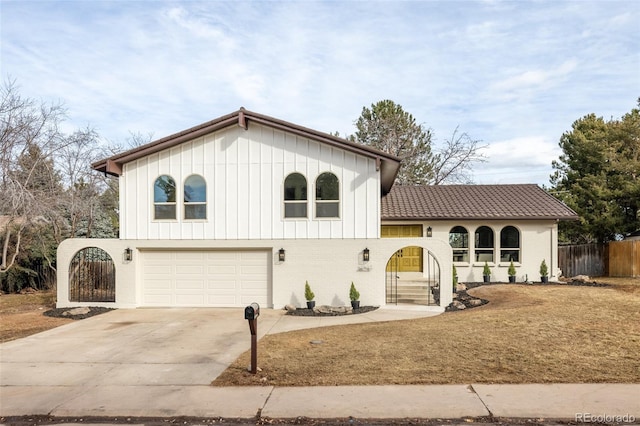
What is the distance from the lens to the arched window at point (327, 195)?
14.1m

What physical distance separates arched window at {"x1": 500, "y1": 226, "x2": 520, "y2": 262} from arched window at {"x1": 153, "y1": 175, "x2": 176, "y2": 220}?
43.3 ft

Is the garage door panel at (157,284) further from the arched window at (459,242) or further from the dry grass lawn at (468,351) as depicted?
the arched window at (459,242)

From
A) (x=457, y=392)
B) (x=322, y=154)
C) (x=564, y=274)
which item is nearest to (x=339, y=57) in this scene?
(x=322, y=154)

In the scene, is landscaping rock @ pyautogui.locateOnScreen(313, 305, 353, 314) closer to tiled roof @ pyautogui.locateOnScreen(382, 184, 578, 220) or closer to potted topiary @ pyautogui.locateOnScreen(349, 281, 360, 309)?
potted topiary @ pyautogui.locateOnScreen(349, 281, 360, 309)

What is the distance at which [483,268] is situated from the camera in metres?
18.7

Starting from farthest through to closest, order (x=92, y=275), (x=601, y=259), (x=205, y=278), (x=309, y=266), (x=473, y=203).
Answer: (x=601, y=259), (x=473, y=203), (x=92, y=275), (x=205, y=278), (x=309, y=266)

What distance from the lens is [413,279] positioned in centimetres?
1719

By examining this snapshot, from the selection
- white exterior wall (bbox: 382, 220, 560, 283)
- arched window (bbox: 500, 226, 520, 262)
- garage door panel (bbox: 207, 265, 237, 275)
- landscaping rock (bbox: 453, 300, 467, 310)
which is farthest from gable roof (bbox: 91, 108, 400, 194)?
arched window (bbox: 500, 226, 520, 262)

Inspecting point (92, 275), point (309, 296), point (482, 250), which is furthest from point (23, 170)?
point (482, 250)

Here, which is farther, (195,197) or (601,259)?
(601,259)

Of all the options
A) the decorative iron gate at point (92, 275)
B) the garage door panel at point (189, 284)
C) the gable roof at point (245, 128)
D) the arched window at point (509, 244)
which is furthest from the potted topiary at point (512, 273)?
the decorative iron gate at point (92, 275)

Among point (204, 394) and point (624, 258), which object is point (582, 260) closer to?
point (624, 258)

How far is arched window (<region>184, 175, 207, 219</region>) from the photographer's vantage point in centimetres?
1448

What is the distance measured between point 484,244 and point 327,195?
857 centimetres
